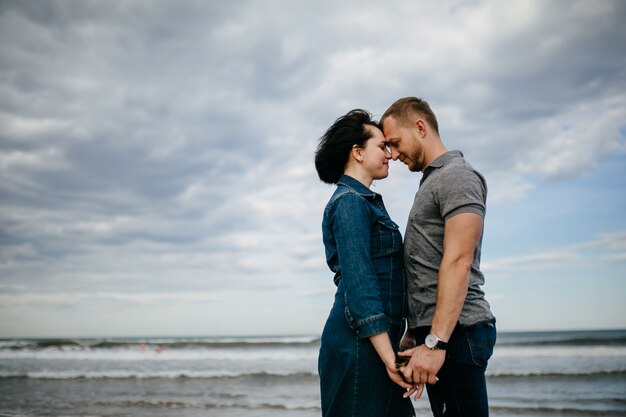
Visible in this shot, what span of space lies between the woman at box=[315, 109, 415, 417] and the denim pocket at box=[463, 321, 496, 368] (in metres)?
0.28

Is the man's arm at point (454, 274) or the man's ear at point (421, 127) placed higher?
the man's ear at point (421, 127)

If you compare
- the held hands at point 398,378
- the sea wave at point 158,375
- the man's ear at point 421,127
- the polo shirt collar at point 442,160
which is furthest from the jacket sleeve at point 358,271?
the sea wave at point 158,375

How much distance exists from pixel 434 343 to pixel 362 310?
1.01 ft

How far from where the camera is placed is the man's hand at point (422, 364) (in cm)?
185

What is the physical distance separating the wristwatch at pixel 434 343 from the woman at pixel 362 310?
5.7 inches

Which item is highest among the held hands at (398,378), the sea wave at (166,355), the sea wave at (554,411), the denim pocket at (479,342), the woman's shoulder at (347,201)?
the woman's shoulder at (347,201)

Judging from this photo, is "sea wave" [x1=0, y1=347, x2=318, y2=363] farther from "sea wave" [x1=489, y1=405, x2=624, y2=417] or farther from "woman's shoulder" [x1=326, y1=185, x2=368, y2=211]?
"woman's shoulder" [x1=326, y1=185, x2=368, y2=211]

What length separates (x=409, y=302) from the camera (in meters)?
2.08

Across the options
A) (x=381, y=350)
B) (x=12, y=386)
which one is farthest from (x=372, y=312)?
(x=12, y=386)

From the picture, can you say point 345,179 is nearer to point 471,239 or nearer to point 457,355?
point 471,239

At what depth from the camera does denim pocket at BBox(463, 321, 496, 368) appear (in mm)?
1926

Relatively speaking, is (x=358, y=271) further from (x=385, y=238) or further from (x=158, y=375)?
(x=158, y=375)

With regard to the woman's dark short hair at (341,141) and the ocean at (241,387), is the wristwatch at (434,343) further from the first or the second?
the ocean at (241,387)

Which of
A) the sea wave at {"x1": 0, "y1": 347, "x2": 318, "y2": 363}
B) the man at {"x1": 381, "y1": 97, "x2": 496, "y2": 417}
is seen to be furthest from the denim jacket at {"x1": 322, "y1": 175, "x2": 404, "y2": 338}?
the sea wave at {"x1": 0, "y1": 347, "x2": 318, "y2": 363}
